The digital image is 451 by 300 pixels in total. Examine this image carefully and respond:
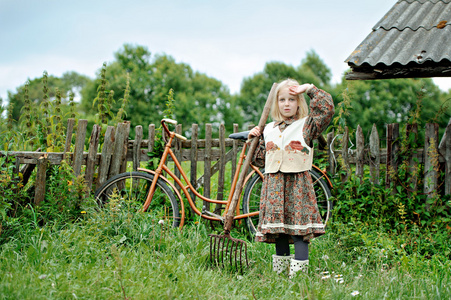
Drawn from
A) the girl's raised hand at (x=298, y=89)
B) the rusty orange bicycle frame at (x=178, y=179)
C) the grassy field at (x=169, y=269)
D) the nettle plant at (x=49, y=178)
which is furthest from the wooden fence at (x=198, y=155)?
the girl's raised hand at (x=298, y=89)

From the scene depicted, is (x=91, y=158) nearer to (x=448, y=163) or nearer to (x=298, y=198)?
(x=298, y=198)

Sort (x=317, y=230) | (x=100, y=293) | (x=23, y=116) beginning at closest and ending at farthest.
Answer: (x=100, y=293) → (x=317, y=230) → (x=23, y=116)

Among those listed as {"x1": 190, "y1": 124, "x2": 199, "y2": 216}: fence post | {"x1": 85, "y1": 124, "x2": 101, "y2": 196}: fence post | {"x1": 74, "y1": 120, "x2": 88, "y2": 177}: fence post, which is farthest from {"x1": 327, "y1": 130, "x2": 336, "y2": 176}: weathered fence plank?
{"x1": 74, "y1": 120, "x2": 88, "y2": 177}: fence post

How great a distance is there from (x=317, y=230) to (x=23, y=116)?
415 centimetres

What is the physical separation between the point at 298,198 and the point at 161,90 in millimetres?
23413

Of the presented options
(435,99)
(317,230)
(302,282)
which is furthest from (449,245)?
(435,99)

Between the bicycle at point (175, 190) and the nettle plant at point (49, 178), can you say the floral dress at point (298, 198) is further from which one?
the nettle plant at point (49, 178)

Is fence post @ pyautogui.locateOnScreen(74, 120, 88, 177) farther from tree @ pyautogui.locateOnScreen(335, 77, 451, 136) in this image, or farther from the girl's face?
tree @ pyautogui.locateOnScreen(335, 77, 451, 136)

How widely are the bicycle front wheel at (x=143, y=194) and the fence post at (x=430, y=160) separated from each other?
9.69 ft

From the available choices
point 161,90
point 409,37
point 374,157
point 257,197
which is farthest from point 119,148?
point 161,90

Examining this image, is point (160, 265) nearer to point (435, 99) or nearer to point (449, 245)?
point (449, 245)

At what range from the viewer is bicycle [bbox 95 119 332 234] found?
4.87 m

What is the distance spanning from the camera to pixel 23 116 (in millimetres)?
5613

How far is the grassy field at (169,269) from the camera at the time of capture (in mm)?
2850
